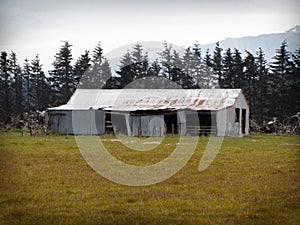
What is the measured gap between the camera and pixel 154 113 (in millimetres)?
31047

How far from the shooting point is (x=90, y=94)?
3400 centimetres

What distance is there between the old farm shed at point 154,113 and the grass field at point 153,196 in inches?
678

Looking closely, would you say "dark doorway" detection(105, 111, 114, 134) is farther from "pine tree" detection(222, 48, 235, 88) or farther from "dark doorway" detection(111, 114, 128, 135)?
"pine tree" detection(222, 48, 235, 88)

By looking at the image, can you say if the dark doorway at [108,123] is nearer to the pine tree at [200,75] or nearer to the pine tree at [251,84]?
the pine tree at [200,75]

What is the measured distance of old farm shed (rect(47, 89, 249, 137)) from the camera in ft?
98.4

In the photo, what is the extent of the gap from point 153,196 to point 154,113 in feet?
74.3

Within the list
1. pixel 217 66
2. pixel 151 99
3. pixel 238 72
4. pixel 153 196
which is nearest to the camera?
pixel 153 196

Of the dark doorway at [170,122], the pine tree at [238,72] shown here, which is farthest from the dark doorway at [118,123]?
the pine tree at [238,72]

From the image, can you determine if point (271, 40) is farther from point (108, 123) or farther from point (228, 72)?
point (228, 72)

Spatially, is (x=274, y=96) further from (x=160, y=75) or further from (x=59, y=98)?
(x=59, y=98)

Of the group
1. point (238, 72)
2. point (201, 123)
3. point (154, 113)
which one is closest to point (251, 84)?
point (238, 72)

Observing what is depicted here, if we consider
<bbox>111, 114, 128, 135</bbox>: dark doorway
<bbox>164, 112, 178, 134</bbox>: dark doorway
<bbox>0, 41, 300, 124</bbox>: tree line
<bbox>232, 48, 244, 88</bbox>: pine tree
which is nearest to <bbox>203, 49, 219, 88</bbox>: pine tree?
<bbox>0, 41, 300, 124</bbox>: tree line

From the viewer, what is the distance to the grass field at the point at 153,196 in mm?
6855

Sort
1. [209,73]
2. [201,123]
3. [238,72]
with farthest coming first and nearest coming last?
[238,72], [209,73], [201,123]
